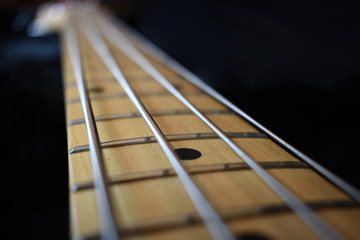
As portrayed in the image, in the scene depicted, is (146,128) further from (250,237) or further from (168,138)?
(250,237)

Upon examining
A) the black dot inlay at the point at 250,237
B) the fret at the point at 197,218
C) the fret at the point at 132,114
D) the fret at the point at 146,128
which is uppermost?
the fret at the point at 132,114

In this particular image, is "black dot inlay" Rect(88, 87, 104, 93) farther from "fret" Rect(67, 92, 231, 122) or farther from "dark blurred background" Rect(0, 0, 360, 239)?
"dark blurred background" Rect(0, 0, 360, 239)

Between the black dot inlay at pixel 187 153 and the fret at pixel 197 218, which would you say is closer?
the fret at pixel 197 218

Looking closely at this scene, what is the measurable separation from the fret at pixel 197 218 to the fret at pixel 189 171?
11cm

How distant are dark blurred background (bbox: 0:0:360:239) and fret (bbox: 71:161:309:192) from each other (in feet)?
1.20

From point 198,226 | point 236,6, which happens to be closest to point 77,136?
point 198,226

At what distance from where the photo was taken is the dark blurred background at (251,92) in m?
0.96

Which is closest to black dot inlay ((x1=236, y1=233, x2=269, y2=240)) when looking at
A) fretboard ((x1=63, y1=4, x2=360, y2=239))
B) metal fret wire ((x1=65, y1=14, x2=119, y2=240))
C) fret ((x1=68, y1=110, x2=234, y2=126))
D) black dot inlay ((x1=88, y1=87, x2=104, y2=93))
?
fretboard ((x1=63, y1=4, x2=360, y2=239))

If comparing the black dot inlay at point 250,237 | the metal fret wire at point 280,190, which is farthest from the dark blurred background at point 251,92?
the black dot inlay at point 250,237

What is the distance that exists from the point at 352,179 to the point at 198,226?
23.2 inches

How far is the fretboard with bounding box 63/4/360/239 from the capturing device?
41 cm

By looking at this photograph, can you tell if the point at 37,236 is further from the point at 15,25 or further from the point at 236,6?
the point at 15,25

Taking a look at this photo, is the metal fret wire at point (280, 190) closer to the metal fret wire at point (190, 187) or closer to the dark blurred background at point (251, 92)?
the metal fret wire at point (190, 187)

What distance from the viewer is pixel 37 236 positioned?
924 mm
